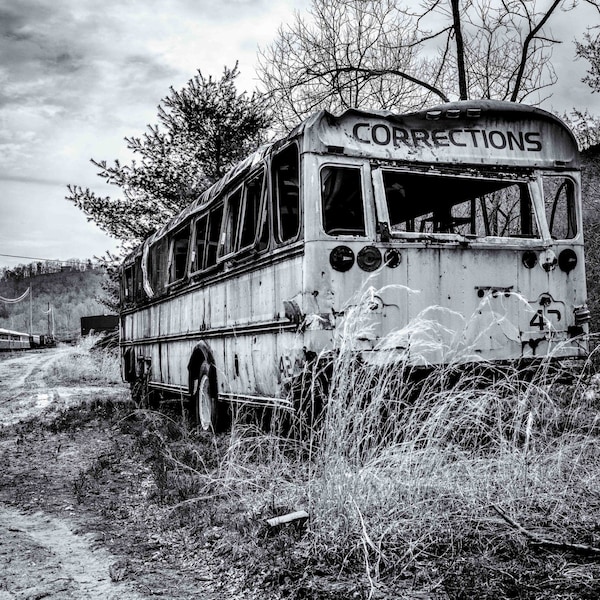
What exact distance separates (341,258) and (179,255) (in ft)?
14.6

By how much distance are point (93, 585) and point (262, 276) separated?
2.99 m

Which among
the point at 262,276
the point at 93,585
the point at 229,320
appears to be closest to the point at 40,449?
the point at 229,320

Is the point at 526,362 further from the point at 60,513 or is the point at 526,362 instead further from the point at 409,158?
the point at 60,513

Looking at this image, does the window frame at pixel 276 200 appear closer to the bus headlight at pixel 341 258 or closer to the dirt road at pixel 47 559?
the bus headlight at pixel 341 258

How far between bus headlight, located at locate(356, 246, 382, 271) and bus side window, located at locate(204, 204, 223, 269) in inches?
100

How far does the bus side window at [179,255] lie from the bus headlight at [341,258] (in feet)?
12.7

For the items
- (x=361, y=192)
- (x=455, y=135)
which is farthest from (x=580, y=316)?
(x=361, y=192)

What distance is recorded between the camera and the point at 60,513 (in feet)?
15.5

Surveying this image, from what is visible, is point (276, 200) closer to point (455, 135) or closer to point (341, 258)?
point (341, 258)

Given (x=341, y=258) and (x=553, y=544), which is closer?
(x=553, y=544)

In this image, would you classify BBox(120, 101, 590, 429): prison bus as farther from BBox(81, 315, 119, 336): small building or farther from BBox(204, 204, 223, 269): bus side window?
BBox(81, 315, 119, 336): small building

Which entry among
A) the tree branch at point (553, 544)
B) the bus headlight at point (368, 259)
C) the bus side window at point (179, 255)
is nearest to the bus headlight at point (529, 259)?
the bus headlight at point (368, 259)

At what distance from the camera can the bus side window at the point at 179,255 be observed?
8.50 metres

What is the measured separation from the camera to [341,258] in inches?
191
